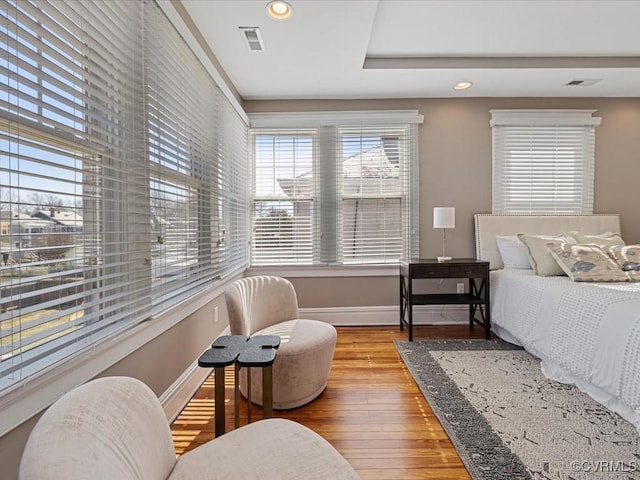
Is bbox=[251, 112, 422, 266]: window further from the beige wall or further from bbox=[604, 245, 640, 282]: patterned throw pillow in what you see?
bbox=[604, 245, 640, 282]: patterned throw pillow

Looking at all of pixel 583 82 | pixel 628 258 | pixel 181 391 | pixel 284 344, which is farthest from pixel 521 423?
pixel 583 82

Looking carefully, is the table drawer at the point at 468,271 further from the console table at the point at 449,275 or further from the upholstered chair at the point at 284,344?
the upholstered chair at the point at 284,344

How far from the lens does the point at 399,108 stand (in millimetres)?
3799

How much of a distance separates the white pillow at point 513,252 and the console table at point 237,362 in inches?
108

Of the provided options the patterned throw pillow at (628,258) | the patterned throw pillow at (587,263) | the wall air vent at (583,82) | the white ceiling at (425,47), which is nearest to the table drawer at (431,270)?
the patterned throw pillow at (587,263)

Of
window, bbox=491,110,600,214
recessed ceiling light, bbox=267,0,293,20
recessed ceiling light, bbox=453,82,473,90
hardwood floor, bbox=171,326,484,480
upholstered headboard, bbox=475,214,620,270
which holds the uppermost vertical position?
recessed ceiling light, bbox=453,82,473,90

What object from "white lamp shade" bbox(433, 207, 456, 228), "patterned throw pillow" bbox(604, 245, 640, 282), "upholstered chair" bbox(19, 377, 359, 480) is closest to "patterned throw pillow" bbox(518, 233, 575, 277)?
"patterned throw pillow" bbox(604, 245, 640, 282)

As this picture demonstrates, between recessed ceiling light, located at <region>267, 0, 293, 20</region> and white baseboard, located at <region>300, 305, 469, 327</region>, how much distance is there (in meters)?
2.75

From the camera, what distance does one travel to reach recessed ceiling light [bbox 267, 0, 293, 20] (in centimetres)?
216

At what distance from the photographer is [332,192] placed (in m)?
3.81

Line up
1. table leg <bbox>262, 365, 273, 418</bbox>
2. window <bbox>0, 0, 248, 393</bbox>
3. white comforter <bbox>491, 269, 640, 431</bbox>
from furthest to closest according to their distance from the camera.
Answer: white comforter <bbox>491, 269, 640, 431</bbox>
table leg <bbox>262, 365, 273, 418</bbox>
window <bbox>0, 0, 248, 393</bbox>

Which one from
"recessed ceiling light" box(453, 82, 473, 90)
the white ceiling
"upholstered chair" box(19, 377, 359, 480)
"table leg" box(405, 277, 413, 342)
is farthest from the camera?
"recessed ceiling light" box(453, 82, 473, 90)

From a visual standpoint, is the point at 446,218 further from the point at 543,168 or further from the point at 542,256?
the point at 543,168

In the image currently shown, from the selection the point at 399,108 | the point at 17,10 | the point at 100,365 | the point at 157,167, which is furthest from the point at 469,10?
the point at 100,365
